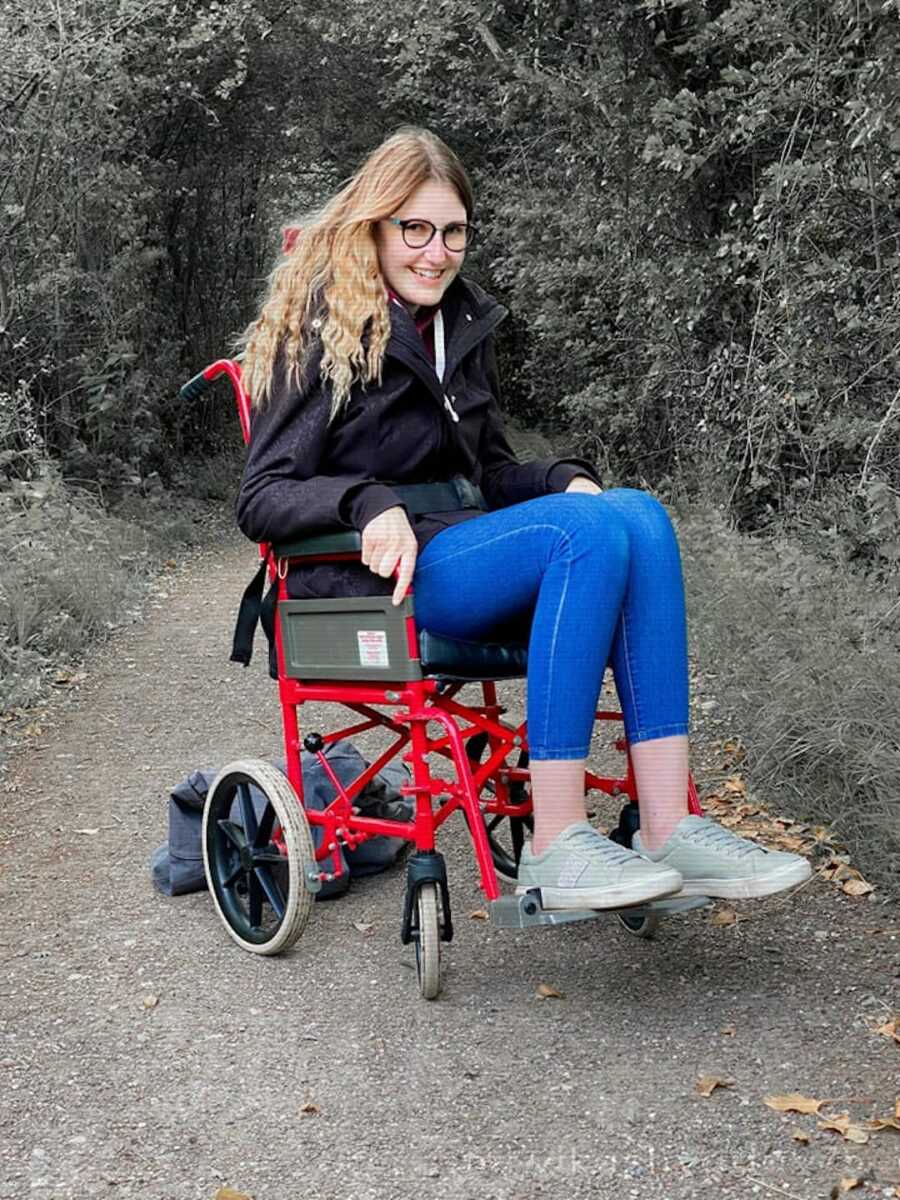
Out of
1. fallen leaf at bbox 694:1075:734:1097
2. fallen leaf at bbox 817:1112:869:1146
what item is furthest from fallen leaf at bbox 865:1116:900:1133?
fallen leaf at bbox 694:1075:734:1097

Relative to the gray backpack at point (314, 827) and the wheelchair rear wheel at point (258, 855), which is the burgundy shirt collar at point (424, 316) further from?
the gray backpack at point (314, 827)

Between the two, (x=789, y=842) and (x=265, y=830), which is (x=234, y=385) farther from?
(x=789, y=842)

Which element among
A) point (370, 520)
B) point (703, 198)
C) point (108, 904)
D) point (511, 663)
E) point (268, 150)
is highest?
point (268, 150)

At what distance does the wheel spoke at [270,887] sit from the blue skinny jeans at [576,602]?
2.52 feet

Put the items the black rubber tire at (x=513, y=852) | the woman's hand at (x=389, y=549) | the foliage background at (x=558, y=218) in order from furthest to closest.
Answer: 1. the foliage background at (x=558, y=218)
2. the black rubber tire at (x=513, y=852)
3. the woman's hand at (x=389, y=549)

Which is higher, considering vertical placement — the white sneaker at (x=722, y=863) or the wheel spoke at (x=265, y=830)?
the white sneaker at (x=722, y=863)

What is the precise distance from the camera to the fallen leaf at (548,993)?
3050 mm

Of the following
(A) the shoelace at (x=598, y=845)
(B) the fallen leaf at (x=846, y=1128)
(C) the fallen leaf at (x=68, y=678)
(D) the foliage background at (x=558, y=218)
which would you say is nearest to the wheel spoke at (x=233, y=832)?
(A) the shoelace at (x=598, y=845)

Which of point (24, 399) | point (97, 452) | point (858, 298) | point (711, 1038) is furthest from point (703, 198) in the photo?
point (711, 1038)

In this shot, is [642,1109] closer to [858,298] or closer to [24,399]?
[858,298]

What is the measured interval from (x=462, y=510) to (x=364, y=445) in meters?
0.27

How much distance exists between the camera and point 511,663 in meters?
3.05

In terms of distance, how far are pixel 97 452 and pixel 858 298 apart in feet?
20.6

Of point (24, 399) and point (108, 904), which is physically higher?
point (24, 399)
